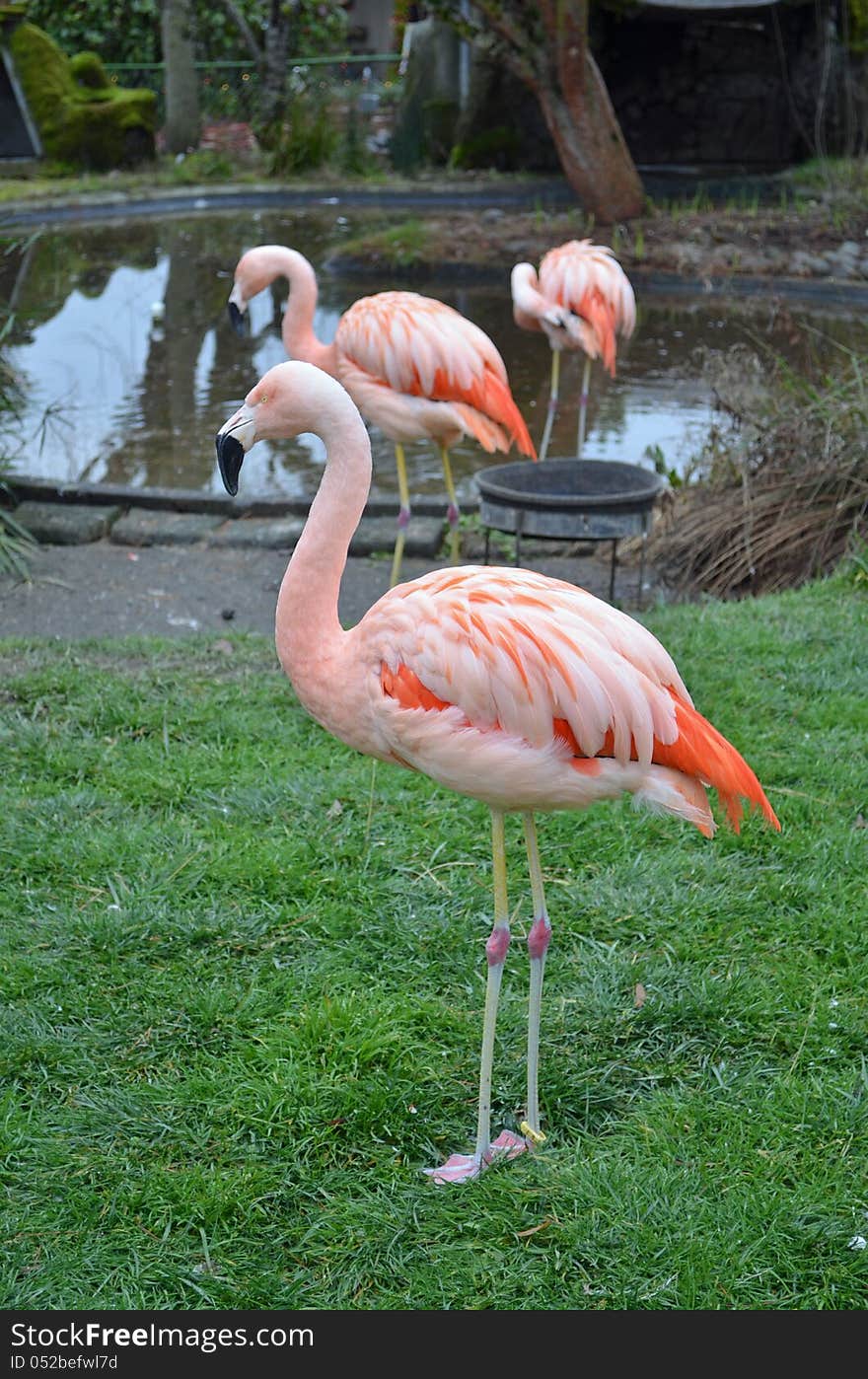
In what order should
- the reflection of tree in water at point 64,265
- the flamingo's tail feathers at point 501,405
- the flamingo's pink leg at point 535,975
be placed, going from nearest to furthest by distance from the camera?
1. the flamingo's pink leg at point 535,975
2. the flamingo's tail feathers at point 501,405
3. the reflection of tree in water at point 64,265

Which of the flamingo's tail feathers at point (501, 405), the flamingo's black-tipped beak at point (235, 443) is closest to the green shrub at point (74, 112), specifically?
the flamingo's tail feathers at point (501, 405)

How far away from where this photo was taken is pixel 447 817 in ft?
13.3

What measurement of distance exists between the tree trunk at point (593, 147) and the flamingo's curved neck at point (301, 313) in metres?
8.88

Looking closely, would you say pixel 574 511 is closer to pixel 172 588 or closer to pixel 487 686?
pixel 172 588

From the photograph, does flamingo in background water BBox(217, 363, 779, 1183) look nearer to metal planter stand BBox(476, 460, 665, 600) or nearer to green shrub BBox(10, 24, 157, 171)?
metal planter stand BBox(476, 460, 665, 600)

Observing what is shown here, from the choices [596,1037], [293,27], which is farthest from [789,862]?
[293,27]

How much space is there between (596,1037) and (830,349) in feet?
29.0

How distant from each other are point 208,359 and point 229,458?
28.2ft

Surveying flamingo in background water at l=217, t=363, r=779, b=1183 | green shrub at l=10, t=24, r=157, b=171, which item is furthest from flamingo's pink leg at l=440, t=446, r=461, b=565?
green shrub at l=10, t=24, r=157, b=171

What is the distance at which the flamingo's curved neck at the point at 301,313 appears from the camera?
623cm

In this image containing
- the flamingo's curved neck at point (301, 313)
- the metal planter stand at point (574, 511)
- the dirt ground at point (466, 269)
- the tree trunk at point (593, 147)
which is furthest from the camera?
the tree trunk at point (593, 147)

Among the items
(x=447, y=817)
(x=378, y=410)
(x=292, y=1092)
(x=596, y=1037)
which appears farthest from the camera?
(x=378, y=410)

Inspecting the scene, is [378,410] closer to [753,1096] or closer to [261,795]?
[261,795]

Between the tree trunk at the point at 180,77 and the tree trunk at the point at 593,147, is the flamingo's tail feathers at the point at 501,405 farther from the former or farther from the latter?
the tree trunk at the point at 180,77
